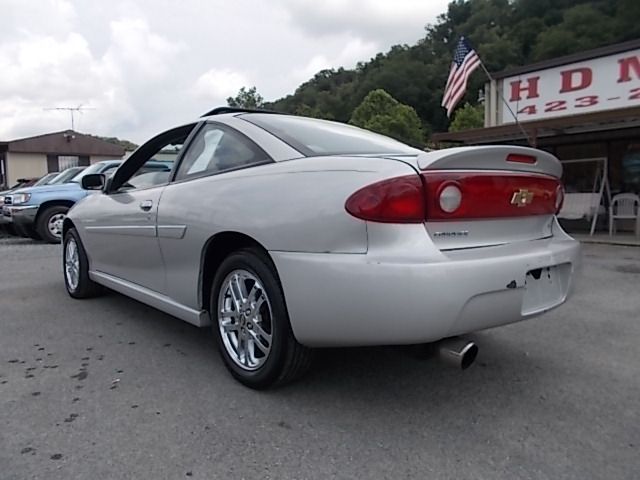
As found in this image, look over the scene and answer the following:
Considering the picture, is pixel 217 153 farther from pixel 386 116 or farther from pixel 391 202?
pixel 386 116

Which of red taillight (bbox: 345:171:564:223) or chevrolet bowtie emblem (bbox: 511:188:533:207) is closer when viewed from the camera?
red taillight (bbox: 345:171:564:223)

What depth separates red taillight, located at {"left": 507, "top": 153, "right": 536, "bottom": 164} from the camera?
242cm

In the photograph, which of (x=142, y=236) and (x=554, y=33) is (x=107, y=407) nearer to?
(x=142, y=236)

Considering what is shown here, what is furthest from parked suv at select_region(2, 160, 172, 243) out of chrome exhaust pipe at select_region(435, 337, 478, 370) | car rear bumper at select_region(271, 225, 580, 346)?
chrome exhaust pipe at select_region(435, 337, 478, 370)

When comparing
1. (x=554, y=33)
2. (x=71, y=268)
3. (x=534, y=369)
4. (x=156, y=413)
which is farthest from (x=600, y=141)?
(x=554, y=33)

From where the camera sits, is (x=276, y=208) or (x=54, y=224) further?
(x=54, y=224)

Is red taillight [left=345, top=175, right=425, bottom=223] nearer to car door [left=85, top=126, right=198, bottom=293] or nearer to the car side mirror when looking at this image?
car door [left=85, top=126, right=198, bottom=293]

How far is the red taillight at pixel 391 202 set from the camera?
6.89ft

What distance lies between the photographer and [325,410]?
94.5 inches

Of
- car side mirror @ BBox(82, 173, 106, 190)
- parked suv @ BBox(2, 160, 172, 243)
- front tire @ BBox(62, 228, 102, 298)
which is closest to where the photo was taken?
car side mirror @ BBox(82, 173, 106, 190)

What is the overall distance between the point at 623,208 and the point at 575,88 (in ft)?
9.21

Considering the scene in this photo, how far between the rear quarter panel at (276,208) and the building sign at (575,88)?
10327mm

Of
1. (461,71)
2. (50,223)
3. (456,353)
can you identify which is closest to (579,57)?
(461,71)

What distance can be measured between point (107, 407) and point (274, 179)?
1.33 metres
